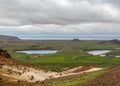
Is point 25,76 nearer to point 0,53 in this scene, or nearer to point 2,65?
point 2,65

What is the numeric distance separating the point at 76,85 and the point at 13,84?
693 cm

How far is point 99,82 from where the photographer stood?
27109 millimetres

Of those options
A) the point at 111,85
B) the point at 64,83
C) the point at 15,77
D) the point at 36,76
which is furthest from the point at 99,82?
the point at 36,76

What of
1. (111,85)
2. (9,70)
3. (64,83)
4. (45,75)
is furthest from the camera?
(45,75)

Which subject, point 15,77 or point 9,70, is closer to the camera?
point 15,77

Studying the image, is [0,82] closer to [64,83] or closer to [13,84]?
[13,84]

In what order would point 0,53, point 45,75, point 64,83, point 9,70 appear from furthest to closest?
point 0,53
point 45,75
point 9,70
point 64,83

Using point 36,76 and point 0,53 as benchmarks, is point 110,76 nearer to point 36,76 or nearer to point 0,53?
point 36,76

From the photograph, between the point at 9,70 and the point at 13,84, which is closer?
the point at 13,84

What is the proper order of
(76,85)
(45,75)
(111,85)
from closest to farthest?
(111,85) < (76,85) < (45,75)

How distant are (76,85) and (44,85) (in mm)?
3234

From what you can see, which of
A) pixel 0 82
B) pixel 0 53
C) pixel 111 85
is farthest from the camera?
pixel 0 53

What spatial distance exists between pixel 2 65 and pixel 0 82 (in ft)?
37.2

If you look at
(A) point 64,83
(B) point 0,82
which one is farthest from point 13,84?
(A) point 64,83
